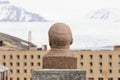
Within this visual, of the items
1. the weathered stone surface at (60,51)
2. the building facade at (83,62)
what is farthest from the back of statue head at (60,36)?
the building facade at (83,62)

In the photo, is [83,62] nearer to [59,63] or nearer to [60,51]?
[60,51]

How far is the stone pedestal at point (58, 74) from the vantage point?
31047mm

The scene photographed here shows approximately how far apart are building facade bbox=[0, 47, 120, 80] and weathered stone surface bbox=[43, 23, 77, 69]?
357 feet

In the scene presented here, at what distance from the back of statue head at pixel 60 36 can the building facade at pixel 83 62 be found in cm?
10882

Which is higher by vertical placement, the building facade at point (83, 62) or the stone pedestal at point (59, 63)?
Answer: the stone pedestal at point (59, 63)

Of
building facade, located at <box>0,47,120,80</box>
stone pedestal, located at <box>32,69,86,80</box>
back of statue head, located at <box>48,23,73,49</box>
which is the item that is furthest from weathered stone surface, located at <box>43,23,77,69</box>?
building facade, located at <box>0,47,120,80</box>

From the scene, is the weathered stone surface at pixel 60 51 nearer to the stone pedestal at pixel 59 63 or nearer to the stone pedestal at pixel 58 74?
the stone pedestal at pixel 59 63

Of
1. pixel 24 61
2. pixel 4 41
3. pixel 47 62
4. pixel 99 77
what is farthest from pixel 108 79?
pixel 47 62

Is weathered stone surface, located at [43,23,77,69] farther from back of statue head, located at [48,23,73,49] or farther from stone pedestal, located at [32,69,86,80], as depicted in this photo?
stone pedestal, located at [32,69,86,80]

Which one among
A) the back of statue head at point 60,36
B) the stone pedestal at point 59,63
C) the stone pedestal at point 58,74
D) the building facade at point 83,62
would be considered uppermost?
the back of statue head at point 60,36

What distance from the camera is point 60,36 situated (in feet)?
107

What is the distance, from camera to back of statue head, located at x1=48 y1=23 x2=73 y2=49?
107 ft

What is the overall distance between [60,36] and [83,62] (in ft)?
375

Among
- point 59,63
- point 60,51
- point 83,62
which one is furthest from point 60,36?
point 83,62
